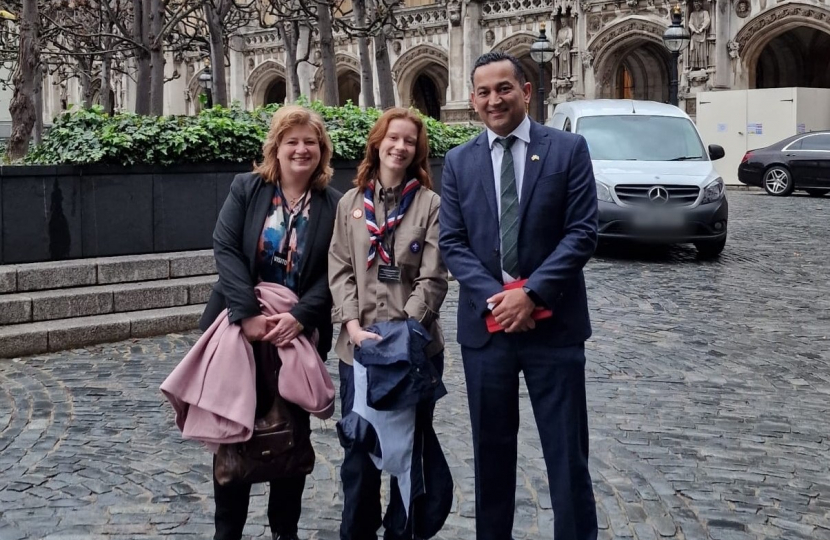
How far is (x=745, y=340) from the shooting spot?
8.20m

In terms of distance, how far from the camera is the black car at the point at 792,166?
22.5 metres

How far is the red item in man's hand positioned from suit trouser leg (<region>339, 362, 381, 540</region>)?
0.60m

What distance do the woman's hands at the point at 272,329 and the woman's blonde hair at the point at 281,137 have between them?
55cm

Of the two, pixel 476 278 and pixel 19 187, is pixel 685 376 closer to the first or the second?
pixel 476 278

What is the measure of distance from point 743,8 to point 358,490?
86.4 ft

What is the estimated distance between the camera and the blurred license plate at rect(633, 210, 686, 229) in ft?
40.9

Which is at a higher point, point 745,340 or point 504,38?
point 504,38

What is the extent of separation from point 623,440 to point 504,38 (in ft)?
94.3

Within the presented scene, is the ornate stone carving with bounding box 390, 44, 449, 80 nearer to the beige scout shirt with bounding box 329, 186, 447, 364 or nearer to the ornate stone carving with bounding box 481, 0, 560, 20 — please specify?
the ornate stone carving with bounding box 481, 0, 560, 20

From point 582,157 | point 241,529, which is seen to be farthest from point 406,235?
point 241,529

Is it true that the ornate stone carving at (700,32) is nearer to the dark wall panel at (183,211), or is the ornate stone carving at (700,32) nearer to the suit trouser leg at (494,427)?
the dark wall panel at (183,211)

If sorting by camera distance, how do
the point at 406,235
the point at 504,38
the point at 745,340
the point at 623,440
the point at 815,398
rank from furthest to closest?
the point at 504,38 < the point at 745,340 < the point at 815,398 < the point at 623,440 < the point at 406,235

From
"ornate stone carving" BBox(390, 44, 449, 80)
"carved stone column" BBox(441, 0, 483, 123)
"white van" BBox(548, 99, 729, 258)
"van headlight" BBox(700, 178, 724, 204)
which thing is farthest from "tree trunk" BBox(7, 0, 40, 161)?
"ornate stone carving" BBox(390, 44, 449, 80)

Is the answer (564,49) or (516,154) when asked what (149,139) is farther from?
(564,49)
